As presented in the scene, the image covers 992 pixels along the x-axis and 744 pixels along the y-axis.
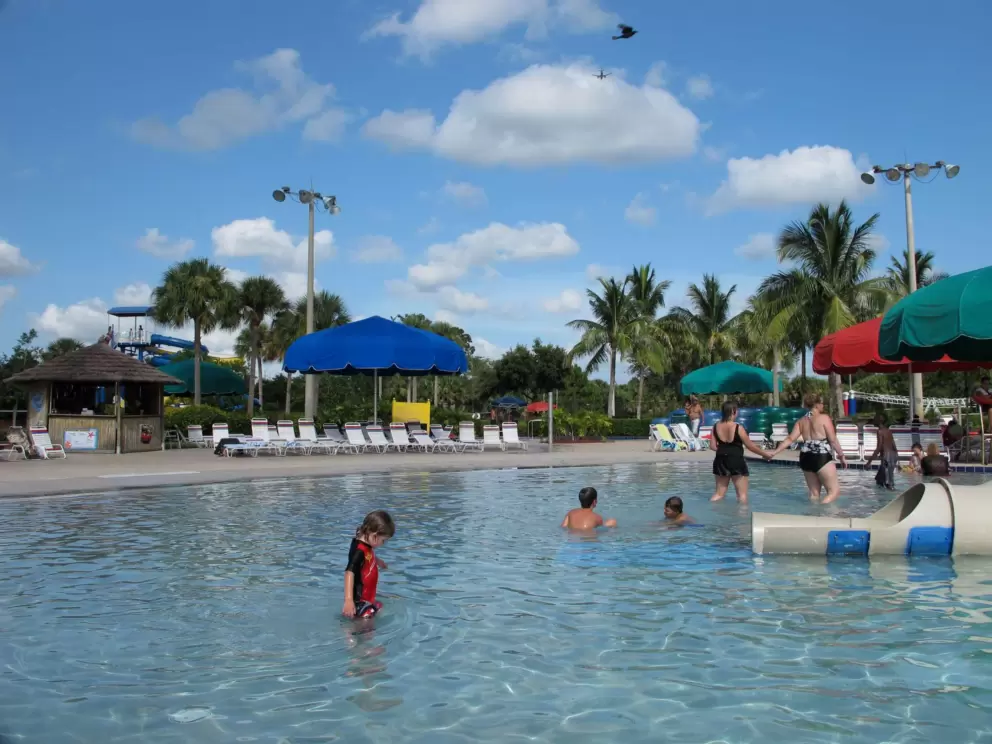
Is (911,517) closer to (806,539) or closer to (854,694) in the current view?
(806,539)

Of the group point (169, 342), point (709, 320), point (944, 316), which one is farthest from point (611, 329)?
point (169, 342)

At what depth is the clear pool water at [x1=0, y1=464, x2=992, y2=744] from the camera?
445cm

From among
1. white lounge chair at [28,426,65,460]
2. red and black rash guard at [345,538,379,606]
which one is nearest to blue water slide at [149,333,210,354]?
white lounge chair at [28,426,65,460]

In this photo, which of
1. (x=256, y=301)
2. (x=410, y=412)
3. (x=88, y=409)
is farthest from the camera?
(x=256, y=301)

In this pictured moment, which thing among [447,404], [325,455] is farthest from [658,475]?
[447,404]

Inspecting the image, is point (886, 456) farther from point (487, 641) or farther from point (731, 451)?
point (487, 641)

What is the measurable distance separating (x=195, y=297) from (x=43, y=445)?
2161 centimetres

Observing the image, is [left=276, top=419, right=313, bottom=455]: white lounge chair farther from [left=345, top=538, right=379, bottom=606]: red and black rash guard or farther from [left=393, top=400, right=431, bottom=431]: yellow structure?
[left=345, top=538, right=379, bottom=606]: red and black rash guard

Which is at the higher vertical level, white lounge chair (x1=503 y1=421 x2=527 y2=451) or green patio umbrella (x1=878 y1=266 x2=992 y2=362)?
green patio umbrella (x1=878 y1=266 x2=992 y2=362)

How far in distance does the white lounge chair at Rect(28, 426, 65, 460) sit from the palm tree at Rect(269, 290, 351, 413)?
1284 inches

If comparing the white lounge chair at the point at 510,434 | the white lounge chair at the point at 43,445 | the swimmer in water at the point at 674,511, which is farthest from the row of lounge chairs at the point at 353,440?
the swimmer in water at the point at 674,511

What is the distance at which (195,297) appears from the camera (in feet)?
139

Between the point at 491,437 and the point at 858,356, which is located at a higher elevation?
the point at 858,356

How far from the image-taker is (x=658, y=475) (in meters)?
17.8
